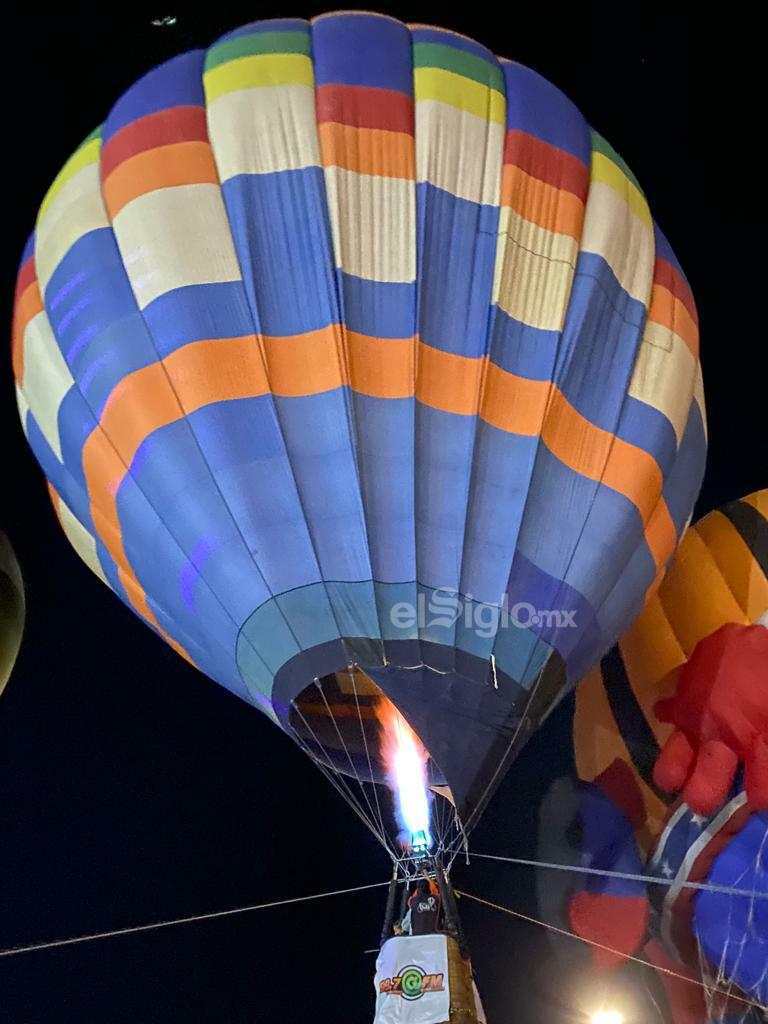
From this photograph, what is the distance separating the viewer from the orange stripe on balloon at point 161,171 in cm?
315

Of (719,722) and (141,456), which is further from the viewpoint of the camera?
(719,722)

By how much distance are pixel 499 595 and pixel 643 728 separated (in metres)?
1.09

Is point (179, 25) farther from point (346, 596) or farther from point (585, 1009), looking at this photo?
point (585, 1009)

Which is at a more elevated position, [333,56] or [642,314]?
[333,56]

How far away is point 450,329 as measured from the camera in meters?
3.06

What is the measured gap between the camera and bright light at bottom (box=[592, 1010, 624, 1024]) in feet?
11.5

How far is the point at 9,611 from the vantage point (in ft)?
11.4

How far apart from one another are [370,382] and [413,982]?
1.43 meters

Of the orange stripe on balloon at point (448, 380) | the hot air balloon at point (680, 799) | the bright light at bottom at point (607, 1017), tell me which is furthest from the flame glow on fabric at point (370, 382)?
the bright light at bottom at point (607, 1017)

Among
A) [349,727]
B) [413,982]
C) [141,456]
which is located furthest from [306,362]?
[413,982]

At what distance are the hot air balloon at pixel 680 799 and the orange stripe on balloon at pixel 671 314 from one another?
733 mm

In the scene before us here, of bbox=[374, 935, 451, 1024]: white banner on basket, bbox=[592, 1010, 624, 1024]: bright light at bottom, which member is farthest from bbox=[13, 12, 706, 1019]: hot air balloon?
bbox=[592, 1010, 624, 1024]: bright light at bottom

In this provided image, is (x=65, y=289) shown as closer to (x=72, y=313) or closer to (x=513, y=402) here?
(x=72, y=313)

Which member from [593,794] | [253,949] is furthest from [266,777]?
[593,794]
